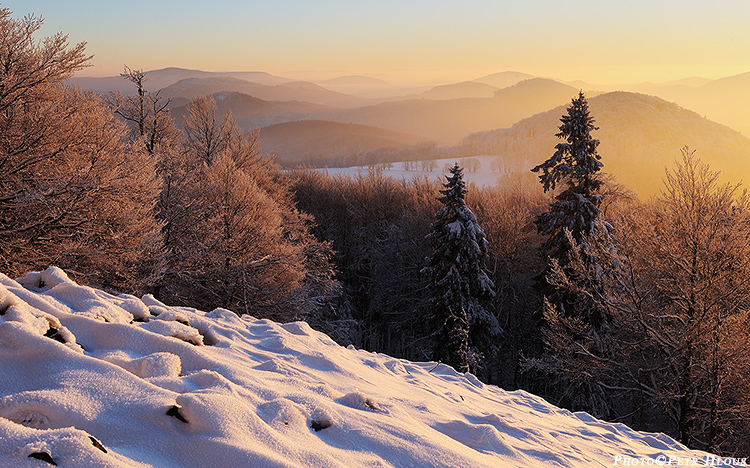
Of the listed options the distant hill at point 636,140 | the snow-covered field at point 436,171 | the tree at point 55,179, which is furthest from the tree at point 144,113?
the distant hill at point 636,140

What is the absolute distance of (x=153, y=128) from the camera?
27.7 meters

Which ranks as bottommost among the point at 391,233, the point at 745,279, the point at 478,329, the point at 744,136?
the point at 478,329

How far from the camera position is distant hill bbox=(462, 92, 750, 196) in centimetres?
10944

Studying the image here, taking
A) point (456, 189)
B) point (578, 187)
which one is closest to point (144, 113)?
point (456, 189)

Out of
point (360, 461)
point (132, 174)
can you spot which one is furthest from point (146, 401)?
point (132, 174)

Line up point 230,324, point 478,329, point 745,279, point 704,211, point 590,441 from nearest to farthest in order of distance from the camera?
point 590,441 → point 230,324 → point 745,279 → point 704,211 → point 478,329

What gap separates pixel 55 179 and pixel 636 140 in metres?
145

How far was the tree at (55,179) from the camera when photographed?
10.6 m

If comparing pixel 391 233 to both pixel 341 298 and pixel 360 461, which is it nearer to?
pixel 341 298

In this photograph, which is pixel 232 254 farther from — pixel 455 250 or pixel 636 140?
pixel 636 140

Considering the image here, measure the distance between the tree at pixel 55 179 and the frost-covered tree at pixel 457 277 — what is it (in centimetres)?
1409

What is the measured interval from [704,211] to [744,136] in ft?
524

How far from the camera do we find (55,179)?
35.7 feet

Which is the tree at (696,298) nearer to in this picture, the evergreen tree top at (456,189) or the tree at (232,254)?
the evergreen tree top at (456,189)
